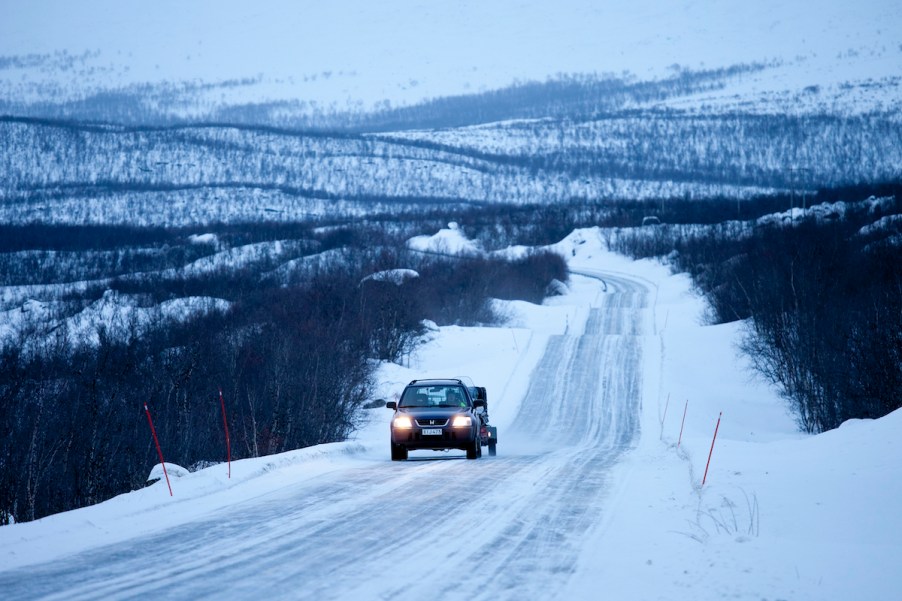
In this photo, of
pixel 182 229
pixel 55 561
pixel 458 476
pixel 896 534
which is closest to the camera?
pixel 55 561

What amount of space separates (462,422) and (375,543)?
11090mm

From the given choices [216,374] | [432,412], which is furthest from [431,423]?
[216,374]

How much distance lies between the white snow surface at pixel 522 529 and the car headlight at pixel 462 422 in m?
0.84

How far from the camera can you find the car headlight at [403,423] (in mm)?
21453

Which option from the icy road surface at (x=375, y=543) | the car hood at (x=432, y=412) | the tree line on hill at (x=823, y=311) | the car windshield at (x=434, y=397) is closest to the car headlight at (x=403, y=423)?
the car hood at (x=432, y=412)

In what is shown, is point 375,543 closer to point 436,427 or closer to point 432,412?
point 436,427

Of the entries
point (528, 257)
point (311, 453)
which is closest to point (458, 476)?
point (311, 453)

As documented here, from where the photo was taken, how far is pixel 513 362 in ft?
188

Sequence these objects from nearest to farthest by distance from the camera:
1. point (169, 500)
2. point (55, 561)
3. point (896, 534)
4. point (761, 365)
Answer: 1. point (55, 561)
2. point (896, 534)
3. point (169, 500)
4. point (761, 365)

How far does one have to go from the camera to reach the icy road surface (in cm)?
832

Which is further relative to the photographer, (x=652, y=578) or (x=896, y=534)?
(x=896, y=534)

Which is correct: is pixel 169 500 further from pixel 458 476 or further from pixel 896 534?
pixel 896 534

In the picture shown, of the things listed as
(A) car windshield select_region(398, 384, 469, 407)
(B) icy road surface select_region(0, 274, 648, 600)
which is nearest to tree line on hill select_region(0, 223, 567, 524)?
(A) car windshield select_region(398, 384, 469, 407)

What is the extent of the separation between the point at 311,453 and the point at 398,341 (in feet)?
134
